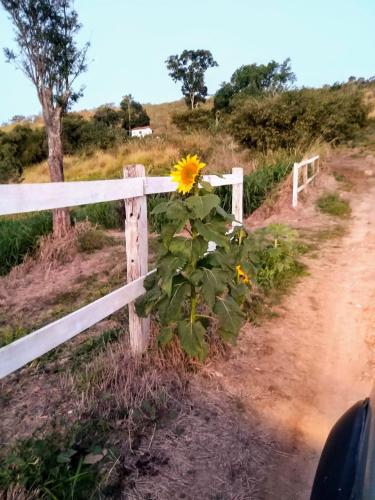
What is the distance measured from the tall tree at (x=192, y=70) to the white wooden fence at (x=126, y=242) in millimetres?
46679

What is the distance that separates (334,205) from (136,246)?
8037 mm

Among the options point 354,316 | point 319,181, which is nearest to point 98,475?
point 354,316

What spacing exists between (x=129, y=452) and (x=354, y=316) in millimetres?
2826

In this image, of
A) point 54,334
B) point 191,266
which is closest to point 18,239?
point 191,266

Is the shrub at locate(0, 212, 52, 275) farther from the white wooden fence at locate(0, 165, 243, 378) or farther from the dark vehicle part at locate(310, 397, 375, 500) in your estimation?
the dark vehicle part at locate(310, 397, 375, 500)

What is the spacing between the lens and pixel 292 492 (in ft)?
6.94

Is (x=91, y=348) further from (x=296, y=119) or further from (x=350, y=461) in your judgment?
(x=296, y=119)

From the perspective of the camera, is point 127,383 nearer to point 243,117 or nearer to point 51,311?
point 51,311

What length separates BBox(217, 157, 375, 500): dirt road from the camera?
2.38 metres

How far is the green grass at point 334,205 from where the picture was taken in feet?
31.0

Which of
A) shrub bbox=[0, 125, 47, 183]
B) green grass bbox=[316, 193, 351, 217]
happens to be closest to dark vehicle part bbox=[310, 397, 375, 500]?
green grass bbox=[316, 193, 351, 217]

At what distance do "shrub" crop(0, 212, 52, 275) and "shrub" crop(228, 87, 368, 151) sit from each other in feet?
36.8

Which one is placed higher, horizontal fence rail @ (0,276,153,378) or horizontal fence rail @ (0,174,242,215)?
horizontal fence rail @ (0,174,242,215)

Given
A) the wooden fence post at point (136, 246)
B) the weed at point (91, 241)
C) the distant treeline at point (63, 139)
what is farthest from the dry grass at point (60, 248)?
the distant treeline at point (63, 139)
